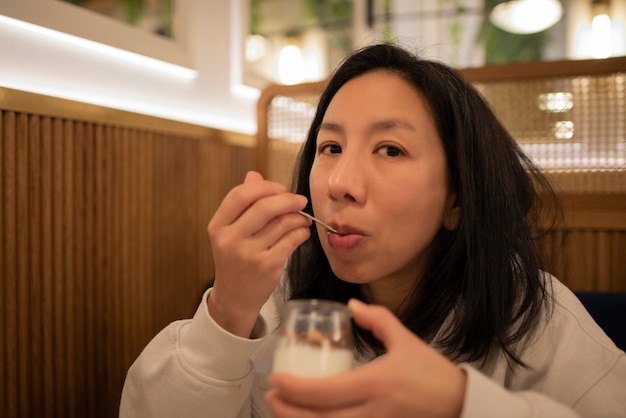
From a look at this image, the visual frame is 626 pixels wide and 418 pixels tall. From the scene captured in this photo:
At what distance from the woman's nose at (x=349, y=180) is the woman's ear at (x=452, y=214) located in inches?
8.9

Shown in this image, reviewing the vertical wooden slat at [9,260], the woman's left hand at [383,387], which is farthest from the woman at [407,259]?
the vertical wooden slat at [9,260]

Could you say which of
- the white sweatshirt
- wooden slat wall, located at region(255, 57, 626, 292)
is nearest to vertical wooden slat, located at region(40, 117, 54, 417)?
the white sweatshirt

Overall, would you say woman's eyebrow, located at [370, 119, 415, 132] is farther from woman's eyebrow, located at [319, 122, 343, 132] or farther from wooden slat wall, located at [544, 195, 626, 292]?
wooden slat wall, located at [544, 195, 626, 292]

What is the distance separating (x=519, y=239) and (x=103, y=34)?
1430 mm

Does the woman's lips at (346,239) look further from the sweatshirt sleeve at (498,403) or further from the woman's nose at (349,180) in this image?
the sweatshirt sleeve at (498,403)

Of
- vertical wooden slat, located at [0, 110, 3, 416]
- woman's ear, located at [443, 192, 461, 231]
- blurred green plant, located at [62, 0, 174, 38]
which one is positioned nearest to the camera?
woman's ear, located at [443, 192, 461, 231]

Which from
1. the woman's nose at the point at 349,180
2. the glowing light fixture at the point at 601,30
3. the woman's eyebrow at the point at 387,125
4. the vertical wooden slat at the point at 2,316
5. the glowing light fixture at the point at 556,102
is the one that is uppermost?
the glowing light fixture at the point at 601,30

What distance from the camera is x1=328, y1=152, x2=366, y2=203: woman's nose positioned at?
0.82m

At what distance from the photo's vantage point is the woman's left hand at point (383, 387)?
0.48 metres

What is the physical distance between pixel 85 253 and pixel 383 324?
4.22ft

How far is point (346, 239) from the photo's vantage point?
0.84 meters

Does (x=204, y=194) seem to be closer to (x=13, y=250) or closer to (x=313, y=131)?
(x=13, y=250)

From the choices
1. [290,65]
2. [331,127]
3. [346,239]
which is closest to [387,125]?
[331,127]

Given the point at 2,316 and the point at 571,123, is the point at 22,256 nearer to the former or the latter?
the point at 2,316
